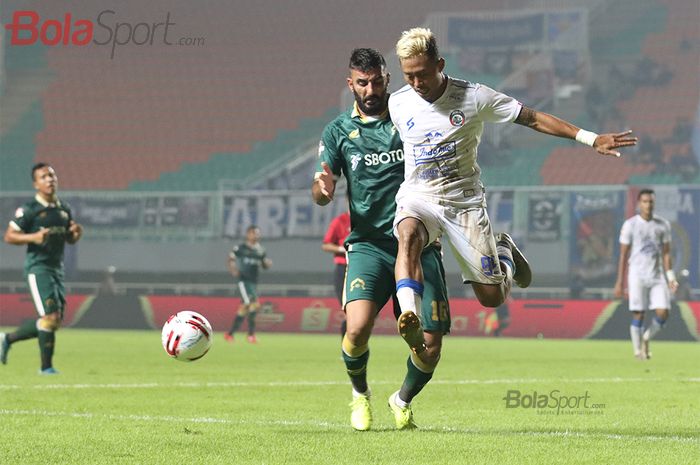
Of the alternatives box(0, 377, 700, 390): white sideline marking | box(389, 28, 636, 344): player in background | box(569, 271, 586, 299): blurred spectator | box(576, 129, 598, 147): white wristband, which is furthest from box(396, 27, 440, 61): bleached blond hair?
box(569, 271, 586, 299): blurred spectator

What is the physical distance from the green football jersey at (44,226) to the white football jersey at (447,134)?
666 cm

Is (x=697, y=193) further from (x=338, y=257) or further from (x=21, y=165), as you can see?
(x=21, y=165)

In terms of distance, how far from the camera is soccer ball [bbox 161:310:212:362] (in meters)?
7.87

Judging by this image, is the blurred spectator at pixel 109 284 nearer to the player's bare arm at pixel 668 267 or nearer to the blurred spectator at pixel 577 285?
the blurred spectator at pixel 577 285

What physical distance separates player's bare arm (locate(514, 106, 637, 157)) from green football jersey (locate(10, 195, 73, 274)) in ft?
23.5

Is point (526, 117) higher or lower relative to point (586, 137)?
higher

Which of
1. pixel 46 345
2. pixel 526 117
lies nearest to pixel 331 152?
pixel 526 117

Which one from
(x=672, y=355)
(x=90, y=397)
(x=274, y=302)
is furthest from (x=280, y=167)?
(x=90, y=397)

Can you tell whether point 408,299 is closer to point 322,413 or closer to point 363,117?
point 363,117

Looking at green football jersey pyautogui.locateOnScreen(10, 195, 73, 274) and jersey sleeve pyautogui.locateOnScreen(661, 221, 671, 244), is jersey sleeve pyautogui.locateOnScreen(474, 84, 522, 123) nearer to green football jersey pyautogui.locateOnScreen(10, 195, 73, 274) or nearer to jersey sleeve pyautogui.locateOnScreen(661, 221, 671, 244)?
green football jersey pyautogui.locateOnScreen(10, 195, 73, 274)

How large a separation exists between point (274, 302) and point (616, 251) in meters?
7.95

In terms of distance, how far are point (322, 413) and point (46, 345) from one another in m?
5.24

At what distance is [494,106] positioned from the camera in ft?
22.5

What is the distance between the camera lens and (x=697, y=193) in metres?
27.9
